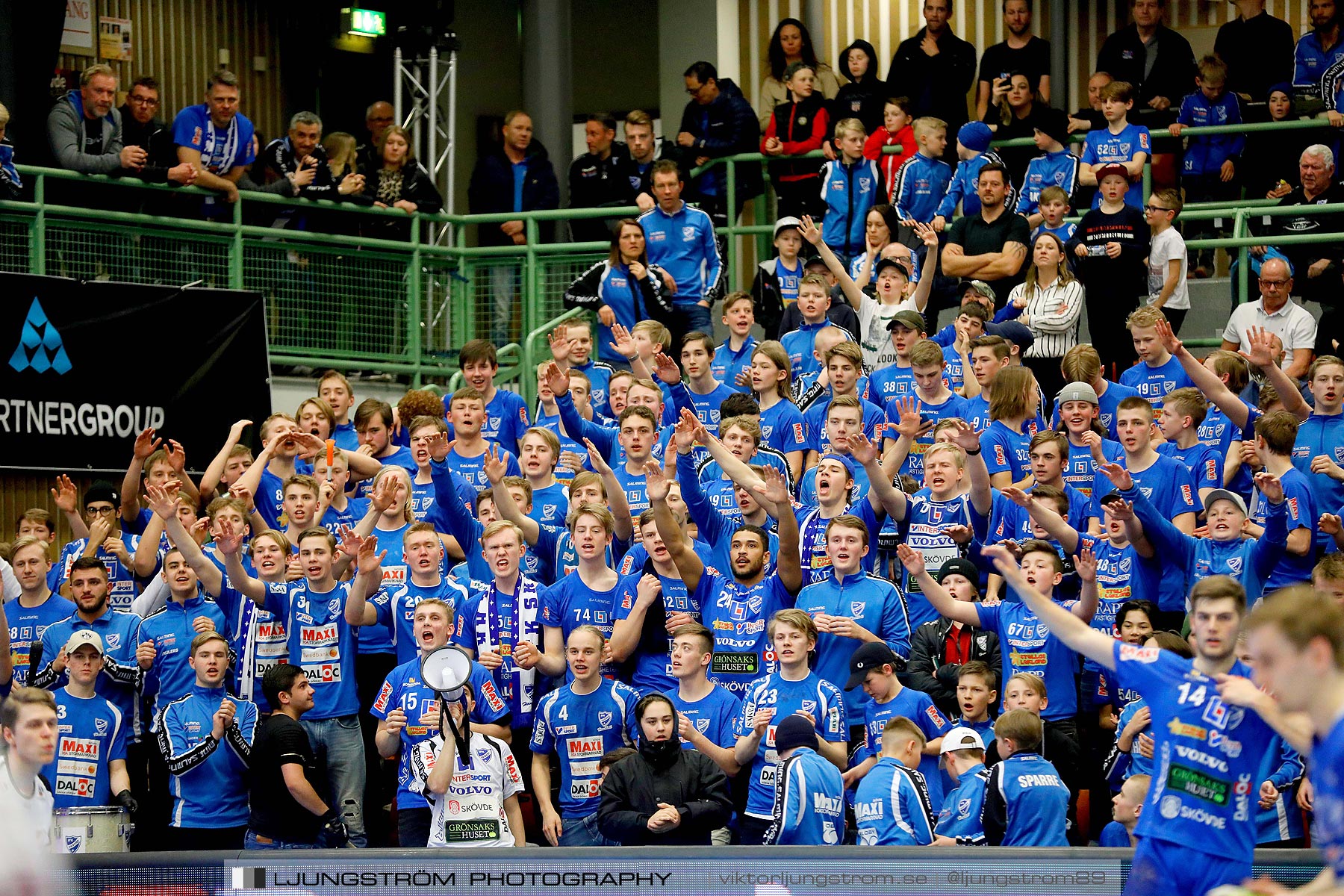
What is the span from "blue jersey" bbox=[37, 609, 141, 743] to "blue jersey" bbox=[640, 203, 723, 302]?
6.02 m

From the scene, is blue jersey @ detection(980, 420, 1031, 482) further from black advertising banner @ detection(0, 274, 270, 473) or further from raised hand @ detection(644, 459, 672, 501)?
black advertising banner @ detection(0, 274, 270, 473)

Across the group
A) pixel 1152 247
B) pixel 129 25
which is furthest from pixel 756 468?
pixel 129 25

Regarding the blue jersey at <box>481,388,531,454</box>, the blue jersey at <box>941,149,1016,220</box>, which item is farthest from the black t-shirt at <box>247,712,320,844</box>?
the blue jersey at <box>941,149,1016,220</box>

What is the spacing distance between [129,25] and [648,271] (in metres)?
6.96

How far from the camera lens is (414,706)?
34.8 feet

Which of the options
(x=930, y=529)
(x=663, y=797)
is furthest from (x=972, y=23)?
(x=663, y=797)

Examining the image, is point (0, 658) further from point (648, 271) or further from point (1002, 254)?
point (1002, 254)

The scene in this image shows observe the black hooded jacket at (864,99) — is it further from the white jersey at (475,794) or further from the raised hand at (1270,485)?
the white jersey at (475,794)

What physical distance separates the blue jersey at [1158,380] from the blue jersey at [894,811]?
4499 millimetres

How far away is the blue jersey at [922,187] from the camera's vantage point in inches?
619

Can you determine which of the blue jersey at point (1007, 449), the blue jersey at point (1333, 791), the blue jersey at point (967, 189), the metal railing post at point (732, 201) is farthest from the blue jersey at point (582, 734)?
the metal railing post at point (732, 201)

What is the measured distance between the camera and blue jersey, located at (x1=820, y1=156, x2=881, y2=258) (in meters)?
15.9

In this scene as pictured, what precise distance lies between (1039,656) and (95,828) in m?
5.69

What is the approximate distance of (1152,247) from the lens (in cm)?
1442
